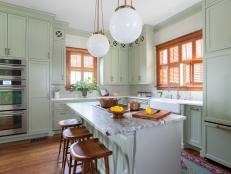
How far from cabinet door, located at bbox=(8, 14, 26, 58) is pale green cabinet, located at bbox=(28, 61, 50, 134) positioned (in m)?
0.33

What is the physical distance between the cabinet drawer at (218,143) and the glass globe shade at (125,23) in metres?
1.89

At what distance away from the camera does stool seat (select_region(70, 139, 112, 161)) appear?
1.38 meters

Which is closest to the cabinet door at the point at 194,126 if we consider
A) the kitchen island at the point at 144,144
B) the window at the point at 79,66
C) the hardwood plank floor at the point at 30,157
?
the kitchen island at the point at 144,144

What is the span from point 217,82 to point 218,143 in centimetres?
92

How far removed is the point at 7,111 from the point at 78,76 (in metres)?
2.05

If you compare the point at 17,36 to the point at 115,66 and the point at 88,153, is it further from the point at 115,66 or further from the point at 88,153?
the point at 88,153

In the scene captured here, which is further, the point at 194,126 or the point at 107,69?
the point at 107,69

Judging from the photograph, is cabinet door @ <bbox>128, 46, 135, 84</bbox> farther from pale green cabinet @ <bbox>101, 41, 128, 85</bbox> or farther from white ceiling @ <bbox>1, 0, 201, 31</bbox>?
white ceiling @ <bbox>1, 0, 201, 31</bbox>

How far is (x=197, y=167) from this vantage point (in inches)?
91.0

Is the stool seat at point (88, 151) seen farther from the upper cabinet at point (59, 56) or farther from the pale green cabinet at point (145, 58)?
the pale green cabinet at point (145, 58)

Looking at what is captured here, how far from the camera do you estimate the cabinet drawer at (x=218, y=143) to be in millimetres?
2186

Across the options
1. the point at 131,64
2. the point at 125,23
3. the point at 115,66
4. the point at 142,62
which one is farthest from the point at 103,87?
the point at 125,23

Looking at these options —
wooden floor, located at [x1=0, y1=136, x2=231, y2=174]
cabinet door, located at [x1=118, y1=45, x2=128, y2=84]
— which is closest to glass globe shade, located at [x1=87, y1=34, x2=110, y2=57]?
wooden floor, located at [x1=0, y1=136, x2=231, y2=174]

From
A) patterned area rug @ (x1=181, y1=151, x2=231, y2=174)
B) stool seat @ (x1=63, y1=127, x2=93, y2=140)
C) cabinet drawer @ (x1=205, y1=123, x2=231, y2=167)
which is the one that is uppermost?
stool seat @ (x1=63, y1=127, x2=93, y2=140)
